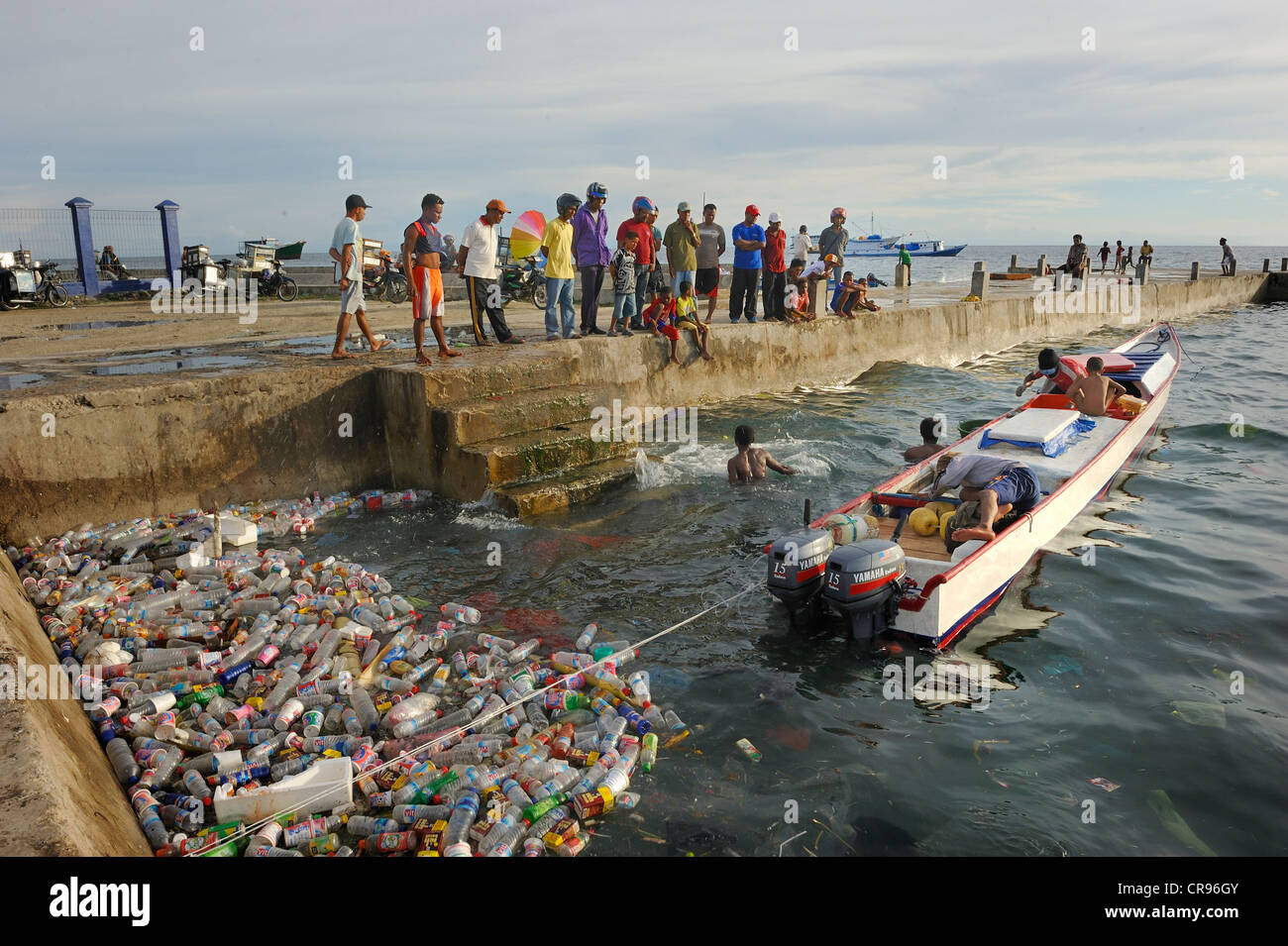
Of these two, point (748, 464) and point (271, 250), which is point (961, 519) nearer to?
point (748, 464)

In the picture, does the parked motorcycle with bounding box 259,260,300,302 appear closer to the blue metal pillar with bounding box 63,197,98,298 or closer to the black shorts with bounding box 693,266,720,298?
the blue metal pillar with bounding box 63,197,98,298

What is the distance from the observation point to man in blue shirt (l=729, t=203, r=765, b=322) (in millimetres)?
15750

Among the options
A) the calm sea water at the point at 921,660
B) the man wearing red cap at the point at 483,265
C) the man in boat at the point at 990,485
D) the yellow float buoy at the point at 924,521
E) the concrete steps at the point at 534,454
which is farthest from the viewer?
the man wearing red cap at the point at 483,265

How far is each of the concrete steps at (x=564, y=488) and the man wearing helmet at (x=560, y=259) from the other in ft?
10.6

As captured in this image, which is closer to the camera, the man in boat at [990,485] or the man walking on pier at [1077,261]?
the man in boat at [990,485]

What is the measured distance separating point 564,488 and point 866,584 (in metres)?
4.58

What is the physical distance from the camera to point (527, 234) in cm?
1279

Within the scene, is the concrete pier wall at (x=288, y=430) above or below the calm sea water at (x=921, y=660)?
above

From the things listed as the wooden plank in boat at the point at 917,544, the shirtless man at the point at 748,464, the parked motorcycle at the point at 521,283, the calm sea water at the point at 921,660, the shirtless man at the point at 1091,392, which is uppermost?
the parked motorcycle at the point at 521,283

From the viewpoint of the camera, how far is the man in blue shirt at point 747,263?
15750 mm

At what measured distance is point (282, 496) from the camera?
995cm

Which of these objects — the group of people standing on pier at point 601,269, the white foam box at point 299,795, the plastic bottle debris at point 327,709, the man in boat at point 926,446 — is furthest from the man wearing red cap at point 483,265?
the white foam box at point 299,795

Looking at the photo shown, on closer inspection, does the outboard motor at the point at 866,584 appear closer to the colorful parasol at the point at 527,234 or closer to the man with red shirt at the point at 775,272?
the colorful parasol at the point at 527,234
